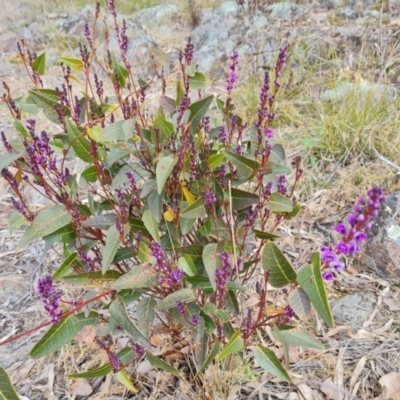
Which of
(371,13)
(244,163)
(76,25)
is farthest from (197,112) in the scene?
(76,25)

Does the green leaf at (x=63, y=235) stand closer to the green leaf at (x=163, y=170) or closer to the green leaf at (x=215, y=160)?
the green leaf at (x=163, y=170)

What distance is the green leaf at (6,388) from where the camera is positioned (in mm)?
799

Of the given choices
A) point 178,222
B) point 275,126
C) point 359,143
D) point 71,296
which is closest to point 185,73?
point 178,222

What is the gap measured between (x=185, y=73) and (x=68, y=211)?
0.56 metres

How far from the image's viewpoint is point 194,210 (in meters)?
1.11

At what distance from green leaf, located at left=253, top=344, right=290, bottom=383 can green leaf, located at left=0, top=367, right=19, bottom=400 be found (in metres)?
0.57

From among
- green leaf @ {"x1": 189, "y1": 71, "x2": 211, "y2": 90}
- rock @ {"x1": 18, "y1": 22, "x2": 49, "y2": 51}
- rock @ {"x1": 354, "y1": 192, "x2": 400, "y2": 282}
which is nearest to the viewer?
green leaf @ {"x1": 189, "y1": 71, "x2": 211, "y2": 90}

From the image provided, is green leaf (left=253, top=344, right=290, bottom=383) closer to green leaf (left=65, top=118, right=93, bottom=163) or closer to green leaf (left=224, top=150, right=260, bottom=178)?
green leaf (left=224, top=150, right=260, bottom=178)

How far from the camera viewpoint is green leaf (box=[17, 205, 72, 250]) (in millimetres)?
1064

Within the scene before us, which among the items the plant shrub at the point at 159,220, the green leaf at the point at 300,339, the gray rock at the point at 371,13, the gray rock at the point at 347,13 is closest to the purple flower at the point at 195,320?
the plant shrub at the point at 159,220

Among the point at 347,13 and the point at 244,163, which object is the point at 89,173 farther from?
the point at 347,13

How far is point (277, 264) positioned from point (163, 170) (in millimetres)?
372

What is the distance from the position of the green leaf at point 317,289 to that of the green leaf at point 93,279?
551 millimetres

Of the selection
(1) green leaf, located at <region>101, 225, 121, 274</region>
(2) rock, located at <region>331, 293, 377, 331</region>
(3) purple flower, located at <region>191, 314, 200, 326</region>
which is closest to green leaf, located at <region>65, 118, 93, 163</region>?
(1) green leaf, located at <region>101, 225, 121, 274</region>
